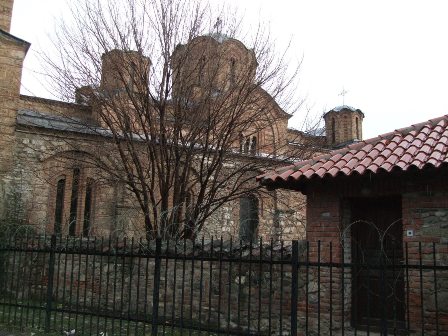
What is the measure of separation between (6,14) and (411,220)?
1477 cm

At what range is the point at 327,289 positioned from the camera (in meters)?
7.71

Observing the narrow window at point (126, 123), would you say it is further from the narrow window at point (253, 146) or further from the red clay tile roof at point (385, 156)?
the red clay tile roof at point (385, 156)

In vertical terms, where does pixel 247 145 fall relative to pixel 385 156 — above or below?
above

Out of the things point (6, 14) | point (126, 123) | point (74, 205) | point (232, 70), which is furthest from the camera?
point (74, 205)

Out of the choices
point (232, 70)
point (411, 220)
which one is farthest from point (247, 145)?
point (411, 220)

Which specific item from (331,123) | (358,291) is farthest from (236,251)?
(331,123)

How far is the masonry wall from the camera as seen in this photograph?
6.85m

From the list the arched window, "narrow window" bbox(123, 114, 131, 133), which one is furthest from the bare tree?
the arched window

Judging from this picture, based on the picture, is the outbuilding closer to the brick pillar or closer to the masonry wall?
the masonry wall

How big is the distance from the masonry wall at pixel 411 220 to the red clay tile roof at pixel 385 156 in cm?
21

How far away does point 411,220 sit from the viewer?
23.9ft

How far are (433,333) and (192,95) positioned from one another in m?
7.08

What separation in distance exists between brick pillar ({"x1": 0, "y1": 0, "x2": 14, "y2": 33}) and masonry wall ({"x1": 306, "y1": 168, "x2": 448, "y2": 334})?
41.4ft

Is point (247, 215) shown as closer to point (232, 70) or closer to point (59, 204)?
point (59, 204)
